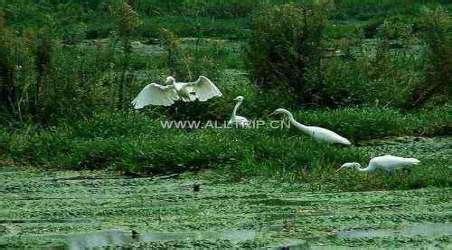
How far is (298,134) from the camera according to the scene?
11.3m

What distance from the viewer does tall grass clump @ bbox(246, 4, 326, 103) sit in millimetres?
13305

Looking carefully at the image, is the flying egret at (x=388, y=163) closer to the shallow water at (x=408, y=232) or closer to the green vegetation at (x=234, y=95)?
the green vegetation at (x=234, y=95)

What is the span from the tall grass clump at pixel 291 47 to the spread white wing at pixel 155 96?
1.51 meters

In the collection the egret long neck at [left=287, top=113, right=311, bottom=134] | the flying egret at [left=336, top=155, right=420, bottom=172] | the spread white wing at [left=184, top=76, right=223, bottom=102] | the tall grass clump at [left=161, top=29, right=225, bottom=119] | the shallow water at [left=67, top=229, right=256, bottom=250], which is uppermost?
the shallow water at [left=67, top=229, right=256, bottom=250]

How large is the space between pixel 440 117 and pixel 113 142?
354cm

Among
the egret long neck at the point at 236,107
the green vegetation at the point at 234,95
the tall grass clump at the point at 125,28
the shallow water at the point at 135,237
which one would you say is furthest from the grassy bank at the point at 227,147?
the shallow water at the point at 135,237

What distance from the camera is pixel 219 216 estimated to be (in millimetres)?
8164

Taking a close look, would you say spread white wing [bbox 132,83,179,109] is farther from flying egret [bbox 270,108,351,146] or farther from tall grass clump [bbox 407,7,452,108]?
tall grass clump [bbox 407,7,452,108]

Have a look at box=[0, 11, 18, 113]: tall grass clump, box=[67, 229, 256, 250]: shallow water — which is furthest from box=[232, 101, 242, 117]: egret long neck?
box=[67, 229, 256, 250]: shallow water

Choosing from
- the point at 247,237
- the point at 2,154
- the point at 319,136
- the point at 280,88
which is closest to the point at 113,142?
the point at 2,154

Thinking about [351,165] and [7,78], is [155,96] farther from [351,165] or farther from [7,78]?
[351,165]

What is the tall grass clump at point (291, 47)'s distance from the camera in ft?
43.7

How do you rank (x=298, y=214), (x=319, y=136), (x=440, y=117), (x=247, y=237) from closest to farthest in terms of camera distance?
1. (x=247, y=237)
2. (x=298, y=214)
3. (x=319, y=136)
4. (x=440, y=117)

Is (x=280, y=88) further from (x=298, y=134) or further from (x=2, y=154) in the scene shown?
(x=2, y=154)
